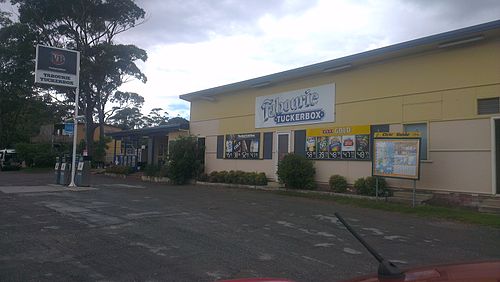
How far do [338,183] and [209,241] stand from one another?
988 centimetres

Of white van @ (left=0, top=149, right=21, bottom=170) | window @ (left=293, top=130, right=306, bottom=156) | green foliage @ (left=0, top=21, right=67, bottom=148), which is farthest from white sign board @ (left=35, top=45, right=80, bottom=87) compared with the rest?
white van @ (left=0, top=149, right=21, bottom=170)

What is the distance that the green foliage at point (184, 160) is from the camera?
2378cm

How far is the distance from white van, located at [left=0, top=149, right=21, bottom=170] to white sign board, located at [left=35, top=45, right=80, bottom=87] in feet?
87.5

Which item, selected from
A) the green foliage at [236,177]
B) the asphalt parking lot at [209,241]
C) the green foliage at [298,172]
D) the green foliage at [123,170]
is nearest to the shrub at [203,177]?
the green foliage at [236,177]

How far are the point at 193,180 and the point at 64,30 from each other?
21.0 m

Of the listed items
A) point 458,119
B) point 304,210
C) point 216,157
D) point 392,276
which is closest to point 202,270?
point 392,276

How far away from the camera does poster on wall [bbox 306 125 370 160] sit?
672 inches

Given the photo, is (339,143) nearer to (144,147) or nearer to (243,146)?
(243,146)

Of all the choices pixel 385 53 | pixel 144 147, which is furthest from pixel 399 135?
pixel 144 147

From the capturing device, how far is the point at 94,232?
8977 mm

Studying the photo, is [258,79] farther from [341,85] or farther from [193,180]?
[193,180]

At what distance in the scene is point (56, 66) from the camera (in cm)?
2016

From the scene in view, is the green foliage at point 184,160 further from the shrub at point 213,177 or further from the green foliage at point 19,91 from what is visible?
the green foliage at point 19,91

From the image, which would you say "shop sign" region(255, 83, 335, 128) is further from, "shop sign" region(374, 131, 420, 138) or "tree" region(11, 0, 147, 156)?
"tree" region(11, 0, 147, 156)
